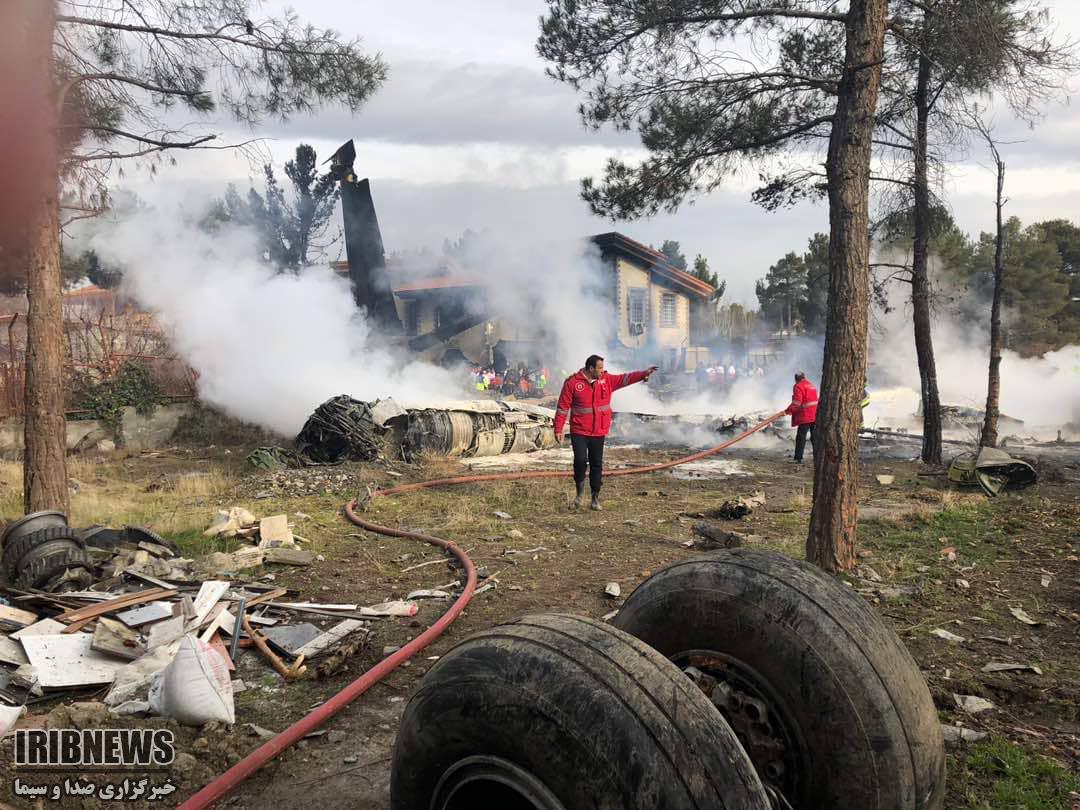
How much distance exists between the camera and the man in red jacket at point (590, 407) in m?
9.14

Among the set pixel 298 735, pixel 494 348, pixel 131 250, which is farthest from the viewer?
pixel 494 348

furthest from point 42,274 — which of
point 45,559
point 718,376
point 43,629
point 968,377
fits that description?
point 968,377

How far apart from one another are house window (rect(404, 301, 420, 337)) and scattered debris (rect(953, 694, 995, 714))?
2896 centimetres

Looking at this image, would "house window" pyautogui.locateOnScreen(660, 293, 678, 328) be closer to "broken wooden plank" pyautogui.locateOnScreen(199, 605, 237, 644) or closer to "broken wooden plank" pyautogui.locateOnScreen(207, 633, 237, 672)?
"broken wooden plank" pyautogui.locateOnScreen(199, 605, 237, 644)

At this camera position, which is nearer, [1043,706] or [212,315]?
[1043,706]

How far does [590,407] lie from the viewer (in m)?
9.15

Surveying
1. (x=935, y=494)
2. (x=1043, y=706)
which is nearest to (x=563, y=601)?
(x=1043, y=706)

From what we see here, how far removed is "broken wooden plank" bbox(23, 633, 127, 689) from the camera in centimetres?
395

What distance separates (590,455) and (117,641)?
5.99 m

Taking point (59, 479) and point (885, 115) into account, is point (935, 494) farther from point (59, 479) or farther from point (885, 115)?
point (59, 479)

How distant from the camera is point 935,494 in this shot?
33.3 ft

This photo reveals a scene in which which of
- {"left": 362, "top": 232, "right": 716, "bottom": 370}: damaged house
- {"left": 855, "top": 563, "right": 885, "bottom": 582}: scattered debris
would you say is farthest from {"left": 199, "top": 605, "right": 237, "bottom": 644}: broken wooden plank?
{"left": 362, "top": 232, "right": 716, "bottom": 370}: damaged house

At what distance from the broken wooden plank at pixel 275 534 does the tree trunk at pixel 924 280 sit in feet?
33.5

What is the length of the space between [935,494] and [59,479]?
10.7m
